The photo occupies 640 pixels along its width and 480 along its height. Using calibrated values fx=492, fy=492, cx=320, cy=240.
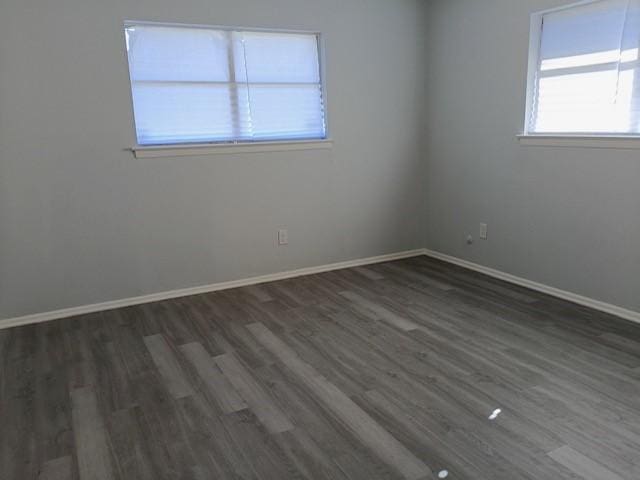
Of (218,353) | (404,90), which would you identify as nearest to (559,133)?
(404,90)

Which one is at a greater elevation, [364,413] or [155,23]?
[155,23]

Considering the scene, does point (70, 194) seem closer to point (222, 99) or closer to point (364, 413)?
point (222, 99)

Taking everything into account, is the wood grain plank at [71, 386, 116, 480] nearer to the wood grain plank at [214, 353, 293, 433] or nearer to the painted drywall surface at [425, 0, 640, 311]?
the wood grain plank at [214, 353, 293, 433]

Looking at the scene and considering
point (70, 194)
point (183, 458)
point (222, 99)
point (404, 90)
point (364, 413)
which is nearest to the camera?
point (183, 458)

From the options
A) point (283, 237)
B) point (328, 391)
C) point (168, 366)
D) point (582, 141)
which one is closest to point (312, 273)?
point (283, 237)

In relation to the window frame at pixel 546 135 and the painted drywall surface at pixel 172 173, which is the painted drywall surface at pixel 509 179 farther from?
the painted drywall surface at pixel 172 173

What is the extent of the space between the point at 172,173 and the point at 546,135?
2.78m

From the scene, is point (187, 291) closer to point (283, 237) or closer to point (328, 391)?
point (283, 237)

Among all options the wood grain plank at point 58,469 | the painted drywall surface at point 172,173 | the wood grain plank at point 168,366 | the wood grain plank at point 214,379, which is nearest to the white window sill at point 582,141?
the painted drywall surface at point 172,173

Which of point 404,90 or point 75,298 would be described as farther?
point 404,90

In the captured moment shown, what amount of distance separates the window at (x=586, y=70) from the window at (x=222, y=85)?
5.71ft

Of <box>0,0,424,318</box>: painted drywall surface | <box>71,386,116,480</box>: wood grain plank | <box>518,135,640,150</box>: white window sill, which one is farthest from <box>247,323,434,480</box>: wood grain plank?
<box>518,135,640,150</box>: white window sill

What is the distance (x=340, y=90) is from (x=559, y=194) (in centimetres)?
196

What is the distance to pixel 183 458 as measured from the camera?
6.43 feet
